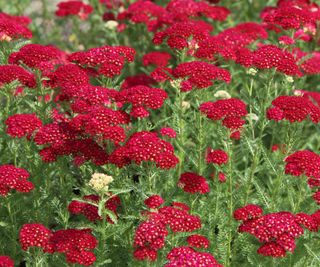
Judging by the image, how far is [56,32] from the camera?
10.9 metres

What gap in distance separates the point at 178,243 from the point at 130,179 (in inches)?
24.6

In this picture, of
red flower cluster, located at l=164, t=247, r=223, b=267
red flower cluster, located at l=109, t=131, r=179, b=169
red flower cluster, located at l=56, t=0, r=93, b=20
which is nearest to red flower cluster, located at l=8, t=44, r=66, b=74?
red flower cluster, located at l=109, t=131, r=179, b=169

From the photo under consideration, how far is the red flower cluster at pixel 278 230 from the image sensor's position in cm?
443

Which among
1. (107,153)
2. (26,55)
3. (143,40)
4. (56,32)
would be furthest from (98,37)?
(107,153)

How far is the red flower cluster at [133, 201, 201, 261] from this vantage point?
4336 mm

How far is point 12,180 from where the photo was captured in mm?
4988

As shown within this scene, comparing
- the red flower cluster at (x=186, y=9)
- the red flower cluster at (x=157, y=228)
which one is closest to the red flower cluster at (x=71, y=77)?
the red flower cluster at (x=157, y=228)

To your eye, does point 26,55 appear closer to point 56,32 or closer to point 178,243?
point 178,243

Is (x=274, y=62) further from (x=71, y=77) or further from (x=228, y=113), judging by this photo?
(x=71, y=77)

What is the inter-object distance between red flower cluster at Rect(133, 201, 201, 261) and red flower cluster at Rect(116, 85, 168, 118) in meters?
0.81

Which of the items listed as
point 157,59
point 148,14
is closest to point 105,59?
point 157,59

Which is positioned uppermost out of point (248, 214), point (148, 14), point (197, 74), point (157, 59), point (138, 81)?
point (197, 74)

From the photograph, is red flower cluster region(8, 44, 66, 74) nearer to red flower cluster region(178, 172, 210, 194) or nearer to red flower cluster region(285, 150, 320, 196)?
red flower cluster region(178, 172, 210, 194)

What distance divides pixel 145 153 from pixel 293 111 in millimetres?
1305
